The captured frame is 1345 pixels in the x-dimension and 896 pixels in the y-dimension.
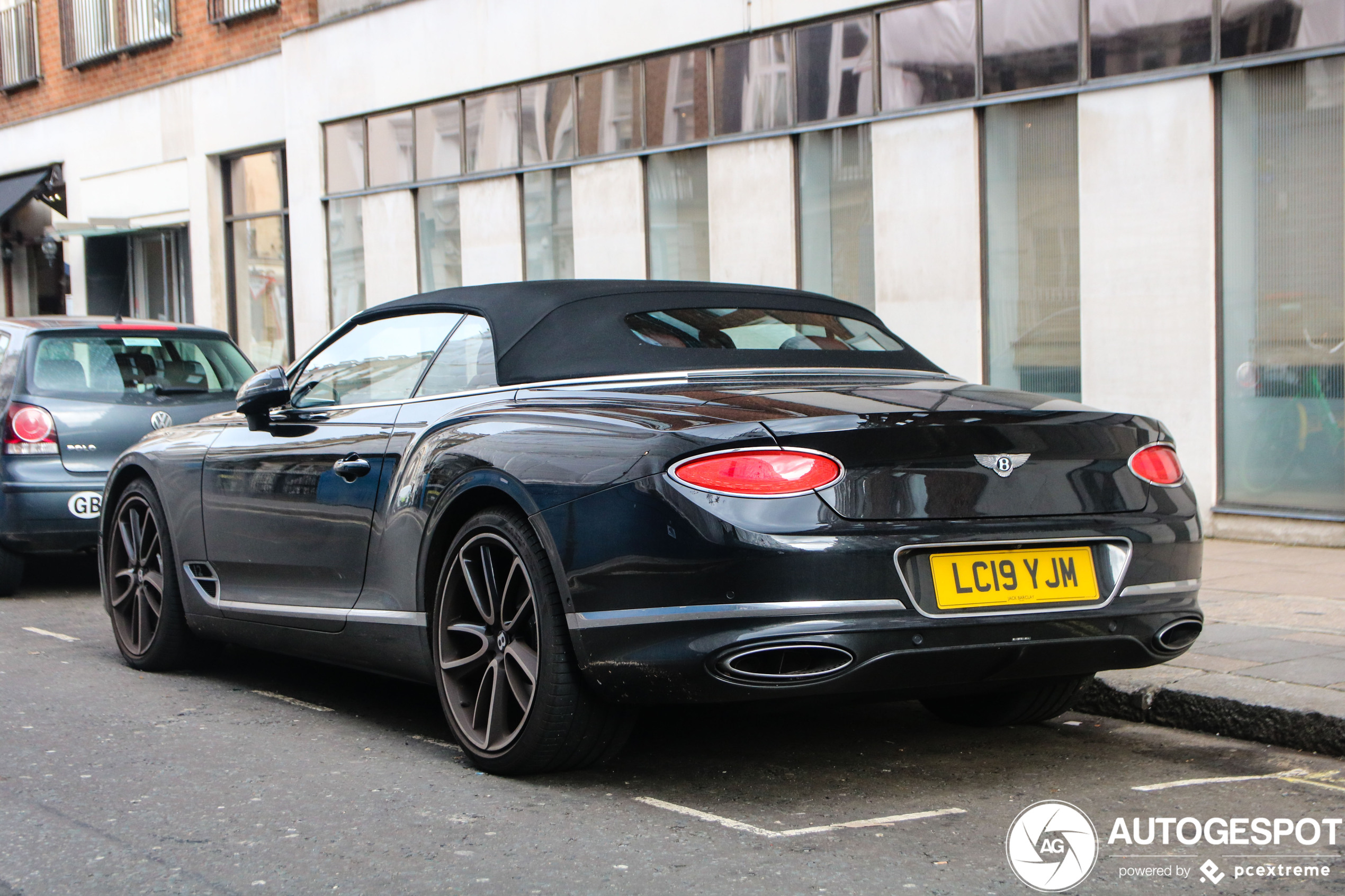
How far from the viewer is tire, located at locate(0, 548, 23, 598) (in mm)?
8852

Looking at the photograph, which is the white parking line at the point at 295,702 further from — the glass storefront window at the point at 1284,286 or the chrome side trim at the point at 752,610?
the glass storefront window at the point at 1284,286

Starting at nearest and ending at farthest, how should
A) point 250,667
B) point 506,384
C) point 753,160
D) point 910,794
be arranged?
point 910,794, point 506,384, point 250,667, point 753,160

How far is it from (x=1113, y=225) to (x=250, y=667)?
660 cm

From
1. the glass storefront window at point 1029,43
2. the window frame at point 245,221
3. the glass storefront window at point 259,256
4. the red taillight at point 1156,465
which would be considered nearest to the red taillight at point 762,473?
the red taillight at point 1156,465

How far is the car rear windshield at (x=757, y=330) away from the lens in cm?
529

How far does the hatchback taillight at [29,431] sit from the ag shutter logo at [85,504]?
29 centimetres

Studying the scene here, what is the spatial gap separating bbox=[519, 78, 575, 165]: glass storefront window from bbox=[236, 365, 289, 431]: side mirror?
32.8 feet

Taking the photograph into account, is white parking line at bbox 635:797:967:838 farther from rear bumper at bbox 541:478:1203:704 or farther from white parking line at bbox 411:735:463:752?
white parking line at bbox 411:735:463:752

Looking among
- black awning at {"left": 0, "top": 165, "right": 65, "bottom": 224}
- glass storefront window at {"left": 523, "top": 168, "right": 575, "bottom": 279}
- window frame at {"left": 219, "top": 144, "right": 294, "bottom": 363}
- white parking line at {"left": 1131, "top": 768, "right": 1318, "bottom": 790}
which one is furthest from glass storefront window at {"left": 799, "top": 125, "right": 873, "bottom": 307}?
black awning at {"left": 0, "top": 165, "right": 65, "bottom": 224}

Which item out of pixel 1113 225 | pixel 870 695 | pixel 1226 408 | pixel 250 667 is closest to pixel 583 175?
pixel 1113 225

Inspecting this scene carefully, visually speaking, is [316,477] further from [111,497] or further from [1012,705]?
[1012,705]

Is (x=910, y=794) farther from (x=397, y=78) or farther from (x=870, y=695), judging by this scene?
(x=397, y=78)

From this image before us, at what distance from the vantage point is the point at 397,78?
17766 millimetres

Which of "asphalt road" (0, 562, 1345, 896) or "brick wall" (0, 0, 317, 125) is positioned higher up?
"brick wall" (0, 0, 317, 125)
